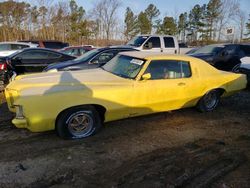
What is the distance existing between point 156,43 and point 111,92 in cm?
891

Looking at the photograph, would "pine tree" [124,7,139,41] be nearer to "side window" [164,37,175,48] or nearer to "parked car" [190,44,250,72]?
"side window" [164,37,175,48]

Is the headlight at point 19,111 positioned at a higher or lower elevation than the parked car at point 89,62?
lower

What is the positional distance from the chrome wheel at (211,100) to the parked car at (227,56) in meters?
5.24

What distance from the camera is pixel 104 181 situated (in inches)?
130

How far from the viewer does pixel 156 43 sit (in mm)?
12859

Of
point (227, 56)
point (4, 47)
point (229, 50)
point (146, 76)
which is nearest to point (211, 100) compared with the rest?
point (146, 76)

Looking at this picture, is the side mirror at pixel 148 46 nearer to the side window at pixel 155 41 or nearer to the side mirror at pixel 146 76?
the side window at pixel 155 41

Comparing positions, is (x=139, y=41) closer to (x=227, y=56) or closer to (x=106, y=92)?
(x=227, y=56)

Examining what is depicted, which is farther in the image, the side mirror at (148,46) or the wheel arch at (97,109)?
the side mirror at (148,46)

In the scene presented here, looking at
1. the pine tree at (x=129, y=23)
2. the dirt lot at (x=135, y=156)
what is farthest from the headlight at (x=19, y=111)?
the pine tree at (x=129, y=23)

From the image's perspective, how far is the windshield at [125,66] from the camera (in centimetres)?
503

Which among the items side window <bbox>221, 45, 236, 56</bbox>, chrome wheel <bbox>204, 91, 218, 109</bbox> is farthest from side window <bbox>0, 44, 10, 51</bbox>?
chrome wheel <bbox>204, 91, 218, 109</bbox>

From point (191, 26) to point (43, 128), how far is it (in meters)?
49.6

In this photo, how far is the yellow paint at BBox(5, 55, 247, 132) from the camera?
4051mm
